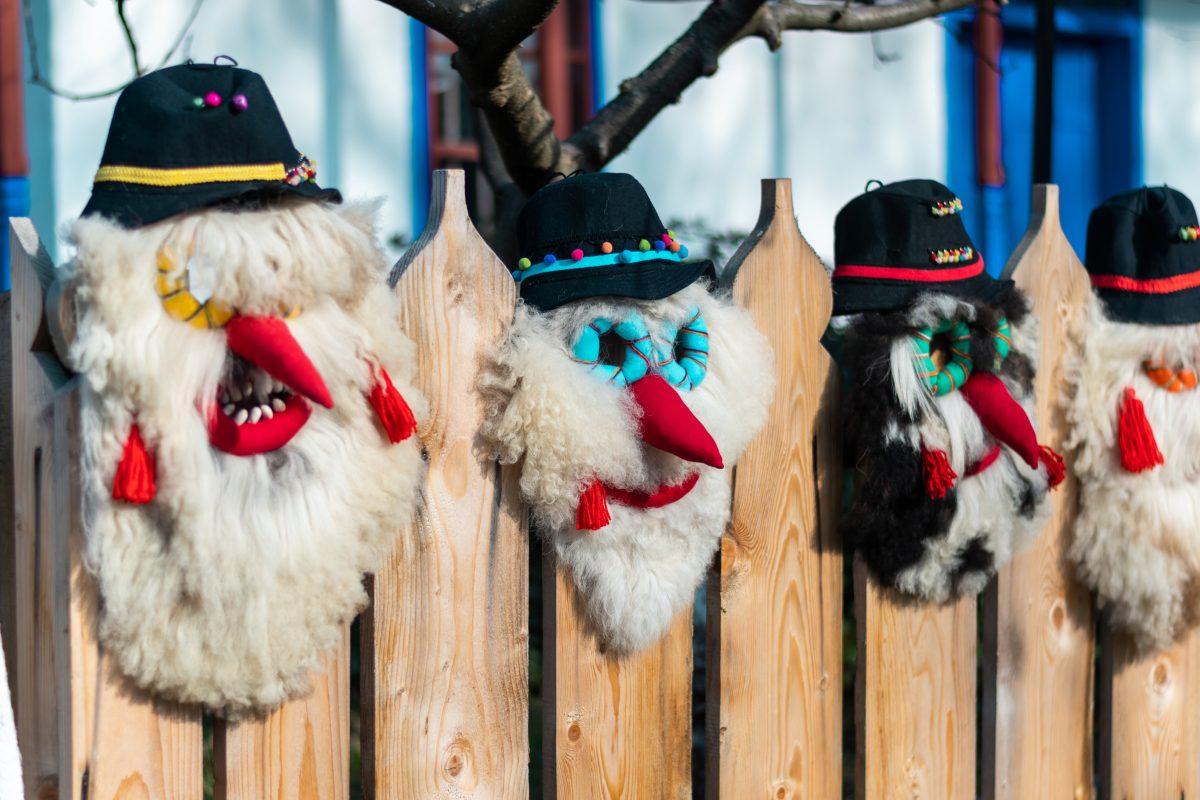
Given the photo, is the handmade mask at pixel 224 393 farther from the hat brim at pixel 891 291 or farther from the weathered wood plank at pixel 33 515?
the hat brim at pixel 891 291

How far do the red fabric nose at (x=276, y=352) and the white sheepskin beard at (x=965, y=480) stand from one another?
1012 mm

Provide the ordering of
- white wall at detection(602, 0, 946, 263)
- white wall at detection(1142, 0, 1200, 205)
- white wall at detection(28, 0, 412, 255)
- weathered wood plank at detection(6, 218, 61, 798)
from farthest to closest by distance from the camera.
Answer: white wall at detection(1142, 0, 1200, 205), white wall at detection(602, 0, 946, 263), white wall at detection(28, 0, 412, 255), weathered wood plank at detection(6, 218, 61, 798)

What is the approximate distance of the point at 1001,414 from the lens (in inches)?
84.0

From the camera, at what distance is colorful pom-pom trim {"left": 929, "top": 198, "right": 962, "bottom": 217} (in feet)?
7.14

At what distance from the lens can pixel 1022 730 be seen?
258 centimetres

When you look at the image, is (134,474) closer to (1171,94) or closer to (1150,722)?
(1150,722)

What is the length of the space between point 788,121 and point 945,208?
4283 mm

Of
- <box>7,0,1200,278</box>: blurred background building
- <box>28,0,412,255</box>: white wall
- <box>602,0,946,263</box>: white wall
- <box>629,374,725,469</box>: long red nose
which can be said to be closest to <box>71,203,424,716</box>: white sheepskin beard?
<box>629,374,725,469</box>: long red nose

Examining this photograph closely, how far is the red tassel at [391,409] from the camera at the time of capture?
168 centimetres

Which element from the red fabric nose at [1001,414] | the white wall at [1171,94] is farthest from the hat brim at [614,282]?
the white wall at [1171,94]

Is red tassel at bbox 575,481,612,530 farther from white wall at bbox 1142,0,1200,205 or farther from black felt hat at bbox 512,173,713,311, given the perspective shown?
white wall at bbox 1142,0,1200,205

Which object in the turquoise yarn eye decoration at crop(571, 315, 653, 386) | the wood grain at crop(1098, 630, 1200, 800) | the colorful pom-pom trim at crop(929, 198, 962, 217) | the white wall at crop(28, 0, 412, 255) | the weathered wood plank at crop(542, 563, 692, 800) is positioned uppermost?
the white wall at crop(28, 0, 412, 255)

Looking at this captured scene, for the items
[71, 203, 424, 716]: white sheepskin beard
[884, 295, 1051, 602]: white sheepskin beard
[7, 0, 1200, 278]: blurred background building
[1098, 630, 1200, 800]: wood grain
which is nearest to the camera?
[71, 203, 424, 716]: white sheepskin beard

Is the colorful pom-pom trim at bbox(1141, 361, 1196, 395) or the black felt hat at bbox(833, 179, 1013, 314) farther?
the colorful pom-pom trim at bbox(1141, 361, 1196, 395)
